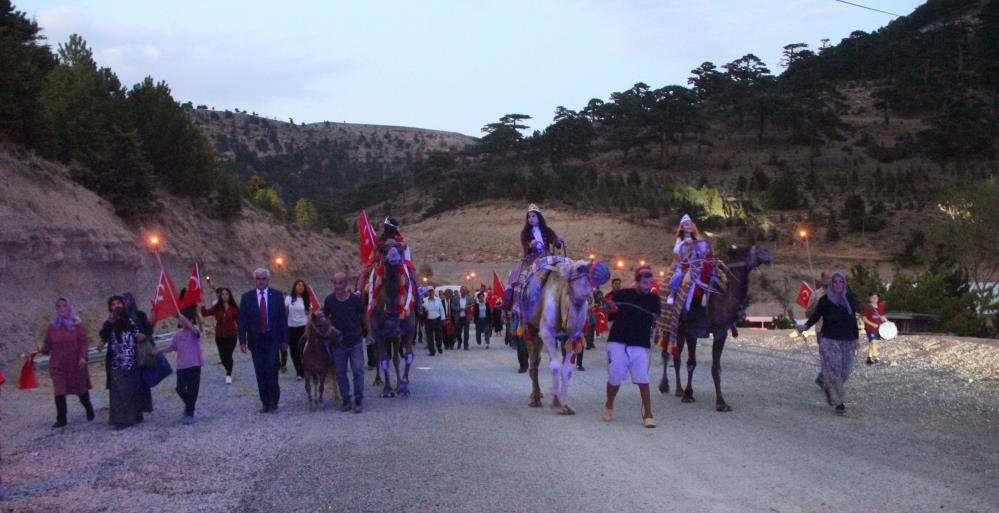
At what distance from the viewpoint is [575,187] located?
8181 centimetres

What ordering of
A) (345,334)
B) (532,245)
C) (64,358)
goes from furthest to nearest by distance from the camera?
1. (532,245)
2. (345,334)
3. (64,358)

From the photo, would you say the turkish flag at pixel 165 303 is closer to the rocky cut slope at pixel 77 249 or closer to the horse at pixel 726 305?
the horse at pixel 726 305

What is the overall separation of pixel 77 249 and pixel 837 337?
78.9ft

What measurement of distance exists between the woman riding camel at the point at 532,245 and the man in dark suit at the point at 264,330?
146 inches

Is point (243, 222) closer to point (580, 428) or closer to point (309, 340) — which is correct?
point (309, 340)

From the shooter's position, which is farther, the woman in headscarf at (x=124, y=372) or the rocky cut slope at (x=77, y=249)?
the rocky cut slope at (x=77, y=249)

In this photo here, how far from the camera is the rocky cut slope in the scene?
80.2ft

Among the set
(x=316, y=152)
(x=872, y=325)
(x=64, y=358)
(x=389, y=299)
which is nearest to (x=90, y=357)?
(x=64, y=358)

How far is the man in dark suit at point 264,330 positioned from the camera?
12789 millimetres

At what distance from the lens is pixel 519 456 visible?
9016 mm

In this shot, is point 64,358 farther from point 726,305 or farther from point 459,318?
point 459,318

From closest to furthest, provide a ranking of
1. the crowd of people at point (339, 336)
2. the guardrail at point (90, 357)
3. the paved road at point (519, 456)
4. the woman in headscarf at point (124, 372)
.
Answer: the paved road at point (519, 456), the crowd of people at point (339, 336), the woman in headscarf at point (124, 372), the guardrail at point (90, 357)

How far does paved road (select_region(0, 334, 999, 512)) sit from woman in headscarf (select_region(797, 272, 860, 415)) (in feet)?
1.81

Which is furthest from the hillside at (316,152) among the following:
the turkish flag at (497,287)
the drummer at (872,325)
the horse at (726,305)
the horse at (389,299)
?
the horse at (726,305)
